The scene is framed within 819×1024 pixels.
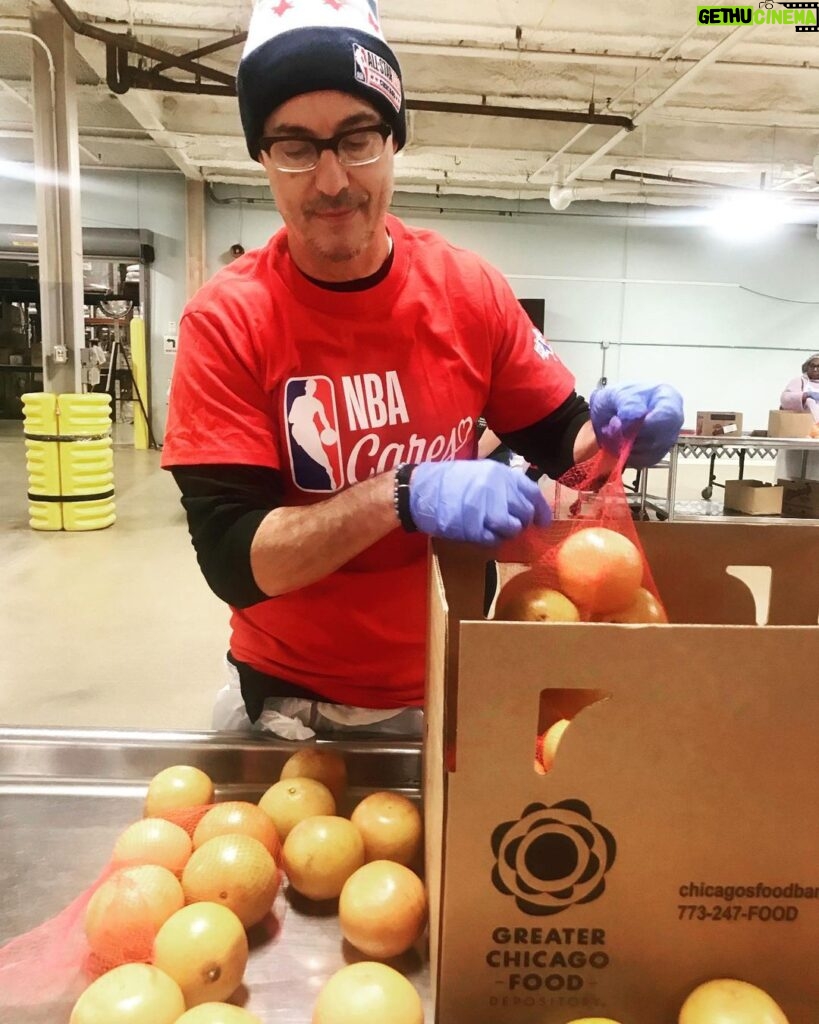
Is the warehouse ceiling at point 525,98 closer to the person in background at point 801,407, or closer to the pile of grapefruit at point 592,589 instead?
the person in background at point 801,407

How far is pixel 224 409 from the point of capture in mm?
1139

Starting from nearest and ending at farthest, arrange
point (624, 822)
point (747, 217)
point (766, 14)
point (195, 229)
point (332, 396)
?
point (624, 822) < point (332, 396) < point (766, 14) < point (195, 229) < point (747, 217)

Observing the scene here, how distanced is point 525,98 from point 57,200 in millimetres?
4344

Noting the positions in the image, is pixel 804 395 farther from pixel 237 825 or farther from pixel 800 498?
pixel 237 825

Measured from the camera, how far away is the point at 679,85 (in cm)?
650

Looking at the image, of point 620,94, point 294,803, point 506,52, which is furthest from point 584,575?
point 620,94

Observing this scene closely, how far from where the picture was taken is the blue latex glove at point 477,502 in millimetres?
855

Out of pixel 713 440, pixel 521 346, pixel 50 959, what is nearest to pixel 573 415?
pixel 521 346

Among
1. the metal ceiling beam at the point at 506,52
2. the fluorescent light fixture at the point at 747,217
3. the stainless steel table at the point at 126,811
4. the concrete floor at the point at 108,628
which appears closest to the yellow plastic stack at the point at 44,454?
the concrete floor at the point at 108,628

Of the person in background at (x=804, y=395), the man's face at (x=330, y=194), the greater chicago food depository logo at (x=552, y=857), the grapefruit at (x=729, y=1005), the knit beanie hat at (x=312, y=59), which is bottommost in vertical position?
the grapefruit at (x=729, y=1005)

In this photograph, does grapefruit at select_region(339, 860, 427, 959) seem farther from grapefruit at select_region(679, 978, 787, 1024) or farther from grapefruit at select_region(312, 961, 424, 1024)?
grapefruit at select_region(679, 978, 787, 1024)

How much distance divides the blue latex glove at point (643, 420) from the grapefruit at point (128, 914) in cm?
78

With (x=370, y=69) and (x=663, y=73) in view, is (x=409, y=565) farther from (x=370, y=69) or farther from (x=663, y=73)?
(x=663, y=73)

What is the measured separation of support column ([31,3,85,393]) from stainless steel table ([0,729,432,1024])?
5833 millimetres
